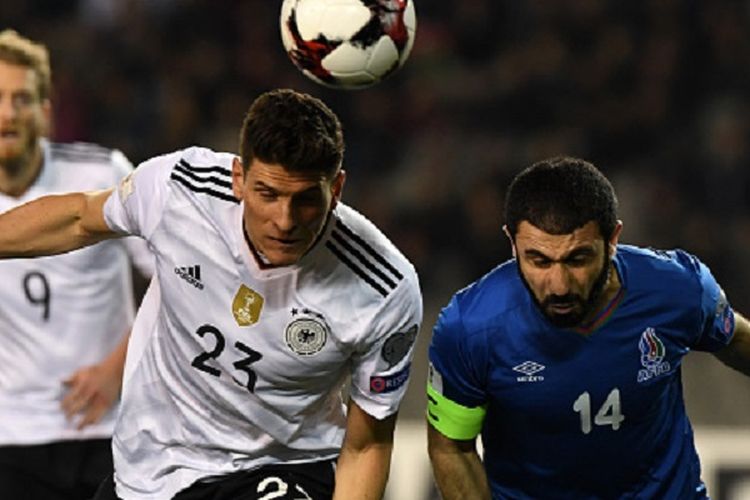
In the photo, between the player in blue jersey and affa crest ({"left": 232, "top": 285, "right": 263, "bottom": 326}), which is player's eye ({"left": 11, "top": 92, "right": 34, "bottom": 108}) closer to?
affa crest ({"left": 232, "top": 285, "right": 263, "bottom": 326})

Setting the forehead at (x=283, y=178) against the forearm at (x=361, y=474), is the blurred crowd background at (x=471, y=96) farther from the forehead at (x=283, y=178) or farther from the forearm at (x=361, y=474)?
the forehead at (x=283, y=178)

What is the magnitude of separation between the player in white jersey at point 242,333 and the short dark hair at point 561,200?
12.3 inches

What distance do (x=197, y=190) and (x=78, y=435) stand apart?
130 centimetres

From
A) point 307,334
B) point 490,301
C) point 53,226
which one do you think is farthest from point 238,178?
point 490,301

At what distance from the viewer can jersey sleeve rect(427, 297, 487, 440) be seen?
13.2 feet

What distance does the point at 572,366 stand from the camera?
13.4 feet

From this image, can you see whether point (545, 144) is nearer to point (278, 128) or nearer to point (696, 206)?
point (696, 206)

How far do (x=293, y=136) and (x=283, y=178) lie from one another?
0.32 feet

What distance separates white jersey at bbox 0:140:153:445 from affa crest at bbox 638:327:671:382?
1.69 m

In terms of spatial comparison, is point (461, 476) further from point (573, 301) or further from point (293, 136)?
point (293, 136)

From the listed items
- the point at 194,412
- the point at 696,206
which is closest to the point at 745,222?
the point at 696,206

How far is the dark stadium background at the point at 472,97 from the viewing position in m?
8.63

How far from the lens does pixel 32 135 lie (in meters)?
5.12

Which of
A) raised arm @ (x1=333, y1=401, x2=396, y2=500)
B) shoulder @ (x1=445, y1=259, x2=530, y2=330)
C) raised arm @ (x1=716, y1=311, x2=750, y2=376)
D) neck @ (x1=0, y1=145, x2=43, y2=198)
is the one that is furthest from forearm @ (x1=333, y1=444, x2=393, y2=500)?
neck @ (x1=0, y1=145, x2=43, y2=198)
